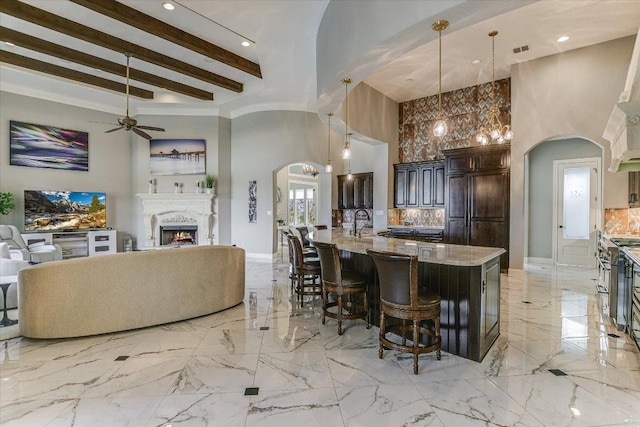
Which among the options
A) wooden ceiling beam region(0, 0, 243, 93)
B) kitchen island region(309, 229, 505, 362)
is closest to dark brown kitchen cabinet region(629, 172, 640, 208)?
kitchen island region(309, 229, 505, 362)

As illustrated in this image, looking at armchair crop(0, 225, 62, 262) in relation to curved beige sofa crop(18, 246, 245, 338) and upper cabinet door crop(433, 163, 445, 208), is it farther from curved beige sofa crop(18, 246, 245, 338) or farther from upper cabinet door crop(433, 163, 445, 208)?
upper cabinet door crop(433, 163, 445, 208)

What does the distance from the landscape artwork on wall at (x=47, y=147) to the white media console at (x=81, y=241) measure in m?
1.63

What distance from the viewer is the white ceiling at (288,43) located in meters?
4.43

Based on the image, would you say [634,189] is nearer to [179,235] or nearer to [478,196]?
[478,196]

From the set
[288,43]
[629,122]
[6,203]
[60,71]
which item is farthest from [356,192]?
[6,203]

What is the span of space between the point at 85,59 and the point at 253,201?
176 inches

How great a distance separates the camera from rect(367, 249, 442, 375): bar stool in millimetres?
2549

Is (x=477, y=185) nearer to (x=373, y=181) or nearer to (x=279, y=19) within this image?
(x=373, y=181)

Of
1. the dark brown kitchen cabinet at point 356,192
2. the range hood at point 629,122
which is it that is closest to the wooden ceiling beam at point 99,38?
the dark brown kitchen cabinet at point 356,192

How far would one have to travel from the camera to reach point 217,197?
8.68 metres

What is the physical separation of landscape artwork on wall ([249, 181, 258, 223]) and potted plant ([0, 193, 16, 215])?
16.5ft

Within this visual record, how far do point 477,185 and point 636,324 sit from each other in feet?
12.9

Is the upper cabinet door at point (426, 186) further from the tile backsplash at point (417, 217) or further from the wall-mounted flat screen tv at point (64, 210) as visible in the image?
the wall-mounted flat screen tv at point (64, 210)

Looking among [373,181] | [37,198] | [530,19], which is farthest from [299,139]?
[37,198]
